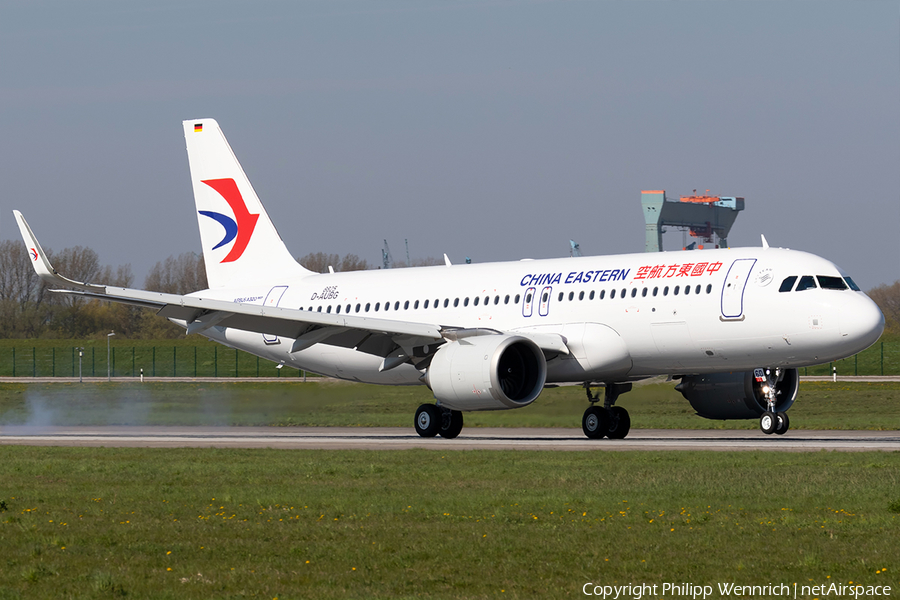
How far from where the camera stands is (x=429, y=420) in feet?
97.5

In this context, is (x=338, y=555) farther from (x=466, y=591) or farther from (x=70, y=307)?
(x=70, y=307)

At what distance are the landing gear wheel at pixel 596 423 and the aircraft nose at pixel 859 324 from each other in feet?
21.8

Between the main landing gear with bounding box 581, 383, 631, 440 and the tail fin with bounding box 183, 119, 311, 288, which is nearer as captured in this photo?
the main landing gear with bounding box 581, 383, 631, 440

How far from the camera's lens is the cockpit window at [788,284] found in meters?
25.8

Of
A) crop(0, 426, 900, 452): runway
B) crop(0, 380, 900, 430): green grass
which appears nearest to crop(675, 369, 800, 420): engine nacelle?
crop(0, 426, 900, 452): runway

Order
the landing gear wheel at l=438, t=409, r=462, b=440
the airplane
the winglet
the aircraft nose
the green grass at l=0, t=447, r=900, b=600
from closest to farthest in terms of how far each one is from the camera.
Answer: the green grass at l=0, t=447, r=900, b=600 → the aircraft nose → the airplane → the winglet → the landing gear wheel at l=438, t=409, r=462, b=440

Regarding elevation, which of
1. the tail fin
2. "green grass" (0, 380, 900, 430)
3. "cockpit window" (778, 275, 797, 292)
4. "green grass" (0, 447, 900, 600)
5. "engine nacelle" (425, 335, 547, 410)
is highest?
the tail fin

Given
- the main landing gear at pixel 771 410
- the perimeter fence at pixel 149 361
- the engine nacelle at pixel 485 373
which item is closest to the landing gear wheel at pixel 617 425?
the engine nacelle at pixel 485 373

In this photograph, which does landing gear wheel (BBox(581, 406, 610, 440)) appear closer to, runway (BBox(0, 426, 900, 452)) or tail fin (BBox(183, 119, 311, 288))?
runway (BBox(0, 426, 900, 452))

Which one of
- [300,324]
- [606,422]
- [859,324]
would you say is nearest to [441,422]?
[606,422]

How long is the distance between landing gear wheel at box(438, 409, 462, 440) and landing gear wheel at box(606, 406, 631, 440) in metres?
3.72

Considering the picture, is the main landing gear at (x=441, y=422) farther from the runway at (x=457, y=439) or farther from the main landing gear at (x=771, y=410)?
the main landing gear at (x=771, y=410)

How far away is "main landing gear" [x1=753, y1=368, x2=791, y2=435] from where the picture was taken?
27.3 m

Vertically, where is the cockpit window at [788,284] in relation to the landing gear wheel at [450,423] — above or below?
above
